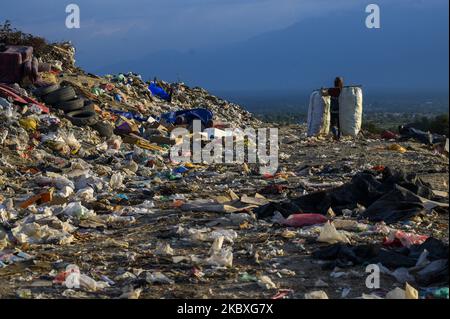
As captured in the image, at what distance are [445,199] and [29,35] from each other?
13552 mm

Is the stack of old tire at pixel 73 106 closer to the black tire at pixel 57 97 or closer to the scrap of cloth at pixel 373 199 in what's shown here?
the black tire at pixel 57 97

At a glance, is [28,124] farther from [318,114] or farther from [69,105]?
[318,114]

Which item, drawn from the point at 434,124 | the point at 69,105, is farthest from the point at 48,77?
the point at 434,124

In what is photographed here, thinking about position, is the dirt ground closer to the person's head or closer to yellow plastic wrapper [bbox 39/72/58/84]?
the person's head

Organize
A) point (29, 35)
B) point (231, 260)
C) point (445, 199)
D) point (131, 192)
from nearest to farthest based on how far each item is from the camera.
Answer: point (231, 260) → point (445, 199) → point (131, 192) → point (29, 35)

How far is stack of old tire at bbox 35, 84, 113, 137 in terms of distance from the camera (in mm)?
14195

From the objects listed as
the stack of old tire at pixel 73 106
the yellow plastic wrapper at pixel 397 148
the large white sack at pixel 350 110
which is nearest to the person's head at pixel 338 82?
the large white sack at pixel 350 110

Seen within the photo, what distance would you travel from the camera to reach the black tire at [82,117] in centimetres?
1419

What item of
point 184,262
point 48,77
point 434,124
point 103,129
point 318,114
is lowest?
point 184,262

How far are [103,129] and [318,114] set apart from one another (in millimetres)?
4164

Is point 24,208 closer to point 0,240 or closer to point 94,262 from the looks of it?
point 0,240

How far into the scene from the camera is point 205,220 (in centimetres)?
720

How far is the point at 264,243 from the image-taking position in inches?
247
